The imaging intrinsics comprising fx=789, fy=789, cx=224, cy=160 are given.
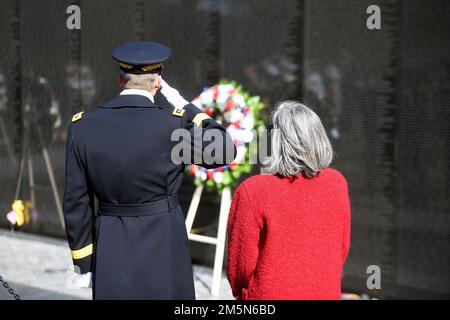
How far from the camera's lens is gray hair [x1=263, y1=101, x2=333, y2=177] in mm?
3283

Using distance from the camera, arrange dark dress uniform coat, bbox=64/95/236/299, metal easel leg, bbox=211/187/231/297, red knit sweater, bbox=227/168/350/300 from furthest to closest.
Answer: metal easel leg, bbox=211/187/231/297 < dark dress uniform coat, bbox=64/95/236/299 < red knit sweater, bbox=227/168/350/300

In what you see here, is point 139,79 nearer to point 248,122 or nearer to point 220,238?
point 248,122

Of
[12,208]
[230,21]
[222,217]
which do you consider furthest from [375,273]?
[12,208]

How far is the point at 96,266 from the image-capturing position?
12.3 feet

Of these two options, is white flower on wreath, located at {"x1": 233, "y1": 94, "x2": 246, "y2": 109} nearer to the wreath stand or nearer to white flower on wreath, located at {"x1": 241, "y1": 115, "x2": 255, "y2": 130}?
white flower on wreath, located at {"x1": 241, "y1": 115, "x2": 255, "y2": 130}

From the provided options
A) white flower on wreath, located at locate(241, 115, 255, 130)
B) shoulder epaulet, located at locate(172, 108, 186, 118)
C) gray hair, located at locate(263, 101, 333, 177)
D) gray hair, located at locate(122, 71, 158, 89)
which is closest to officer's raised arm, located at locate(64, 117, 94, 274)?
gray hair, located at locate(122, 71, 158, 89)

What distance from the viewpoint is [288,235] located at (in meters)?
3.26

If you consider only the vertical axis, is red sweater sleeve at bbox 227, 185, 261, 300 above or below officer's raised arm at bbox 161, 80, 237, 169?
below

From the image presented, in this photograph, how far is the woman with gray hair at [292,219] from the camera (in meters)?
3.26

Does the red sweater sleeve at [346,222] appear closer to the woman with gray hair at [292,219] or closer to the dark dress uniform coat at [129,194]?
the woman with gray hair at [292,219]

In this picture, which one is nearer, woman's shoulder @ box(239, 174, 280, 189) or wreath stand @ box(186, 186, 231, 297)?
woman's shoulder @ box(239, 174, 280, 189)

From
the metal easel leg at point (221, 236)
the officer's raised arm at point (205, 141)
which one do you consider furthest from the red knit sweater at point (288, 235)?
the metal easel leg at point (221, 236)
